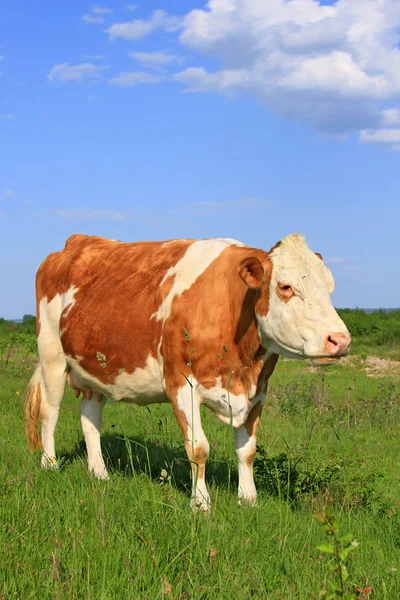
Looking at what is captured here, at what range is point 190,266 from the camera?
5535 mm

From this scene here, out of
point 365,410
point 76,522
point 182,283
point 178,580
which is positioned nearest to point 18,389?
point 365,410

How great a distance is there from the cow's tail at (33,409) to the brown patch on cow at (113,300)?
830 mm

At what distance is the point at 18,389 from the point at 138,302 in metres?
6.31

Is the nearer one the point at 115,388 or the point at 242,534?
the point at 242,534

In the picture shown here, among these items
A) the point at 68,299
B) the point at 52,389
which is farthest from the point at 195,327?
the point at 52,389

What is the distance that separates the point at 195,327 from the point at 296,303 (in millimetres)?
880

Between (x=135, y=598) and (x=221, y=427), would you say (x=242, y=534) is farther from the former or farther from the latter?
(x=221, y=427)

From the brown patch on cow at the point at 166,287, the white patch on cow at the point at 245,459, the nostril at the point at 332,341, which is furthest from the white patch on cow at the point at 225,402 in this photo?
the nostril at the point at 332,341

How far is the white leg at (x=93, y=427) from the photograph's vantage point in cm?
662

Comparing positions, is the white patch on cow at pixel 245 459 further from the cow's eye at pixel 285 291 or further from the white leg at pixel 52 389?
the white leg at pixel 52 389

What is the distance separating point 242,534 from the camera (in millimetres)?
3855

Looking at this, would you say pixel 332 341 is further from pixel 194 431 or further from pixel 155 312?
pixel 155 312

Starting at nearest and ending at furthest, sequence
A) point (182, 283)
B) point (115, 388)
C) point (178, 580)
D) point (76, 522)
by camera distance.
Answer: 1. point (178, 580)
2. point (76, 522)
3. point (182, 283)
4. point (115, 388)

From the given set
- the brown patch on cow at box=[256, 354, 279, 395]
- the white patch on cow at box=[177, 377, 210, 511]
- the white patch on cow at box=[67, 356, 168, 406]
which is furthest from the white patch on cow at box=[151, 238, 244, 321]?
the brown patch on cow at box=[256, 354, 279, 395]
